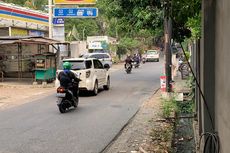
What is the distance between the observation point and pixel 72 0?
119 feet

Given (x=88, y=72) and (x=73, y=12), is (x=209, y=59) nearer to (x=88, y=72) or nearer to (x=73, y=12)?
(x=88, y=72)

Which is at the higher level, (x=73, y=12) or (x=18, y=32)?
(x=73, y=12)

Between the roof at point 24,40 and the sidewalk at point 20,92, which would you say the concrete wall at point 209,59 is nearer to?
the sidewalk at point 20,92

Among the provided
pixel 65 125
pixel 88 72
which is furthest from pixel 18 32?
pixel 65 125

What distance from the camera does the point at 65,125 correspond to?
11.8 m

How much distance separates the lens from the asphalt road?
9234mm

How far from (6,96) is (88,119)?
8404 mm

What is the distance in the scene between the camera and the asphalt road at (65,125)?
Answer: 923 centimetres

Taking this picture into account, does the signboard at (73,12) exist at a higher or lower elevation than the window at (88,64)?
higher

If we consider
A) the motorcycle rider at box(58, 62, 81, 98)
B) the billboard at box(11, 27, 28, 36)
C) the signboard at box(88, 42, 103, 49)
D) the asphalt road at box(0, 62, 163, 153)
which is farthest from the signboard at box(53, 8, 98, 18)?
the motorcycle rider at box(58, 62, 81, 98)

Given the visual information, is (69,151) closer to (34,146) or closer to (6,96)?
(34,146)

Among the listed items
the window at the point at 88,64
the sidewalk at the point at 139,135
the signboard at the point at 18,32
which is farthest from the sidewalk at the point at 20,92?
the signboard at the point at 18,32

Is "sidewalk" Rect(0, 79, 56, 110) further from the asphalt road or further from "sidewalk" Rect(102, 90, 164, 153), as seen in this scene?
"sidewalk" Rect(102, 90, 164, 153)

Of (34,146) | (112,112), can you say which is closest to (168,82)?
(112,112)
